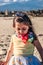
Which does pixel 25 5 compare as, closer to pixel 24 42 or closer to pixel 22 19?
pixel 22 19

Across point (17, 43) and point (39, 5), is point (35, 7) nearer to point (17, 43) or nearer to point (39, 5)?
point (39, 5)

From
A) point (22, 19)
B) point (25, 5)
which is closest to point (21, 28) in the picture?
point (22, 19)

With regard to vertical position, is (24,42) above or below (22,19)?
below

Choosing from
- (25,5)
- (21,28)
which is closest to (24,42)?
(21,28)

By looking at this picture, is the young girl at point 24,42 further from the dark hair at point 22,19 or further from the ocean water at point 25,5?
the ocean water at point 25,5

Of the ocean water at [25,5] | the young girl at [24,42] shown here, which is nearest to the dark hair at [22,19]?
the young girl at [24,42]

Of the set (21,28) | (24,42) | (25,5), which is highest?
(25,5)

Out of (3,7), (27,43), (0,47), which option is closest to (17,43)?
(27,43)

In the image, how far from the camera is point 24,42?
3361mm

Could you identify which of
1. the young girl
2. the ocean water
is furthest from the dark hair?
the ocean water

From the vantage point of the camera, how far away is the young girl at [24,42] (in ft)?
10.8

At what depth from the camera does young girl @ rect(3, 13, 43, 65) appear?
3.28 metres

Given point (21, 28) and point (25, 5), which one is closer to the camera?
point (25, 5)

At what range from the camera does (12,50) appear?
3.51 metres
